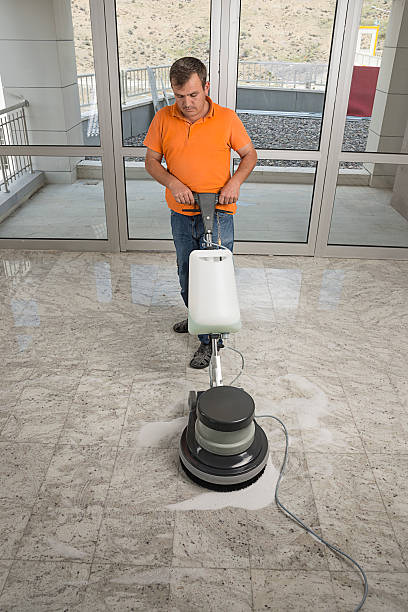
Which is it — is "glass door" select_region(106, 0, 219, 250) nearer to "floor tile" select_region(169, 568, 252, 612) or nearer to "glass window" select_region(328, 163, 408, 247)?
"glass window" select_region(328, 163, 408, 247)

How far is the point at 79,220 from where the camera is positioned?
372 cm

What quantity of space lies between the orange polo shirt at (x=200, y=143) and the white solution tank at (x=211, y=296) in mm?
510

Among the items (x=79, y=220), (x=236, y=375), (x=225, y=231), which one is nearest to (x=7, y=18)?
(x=79, y=220)

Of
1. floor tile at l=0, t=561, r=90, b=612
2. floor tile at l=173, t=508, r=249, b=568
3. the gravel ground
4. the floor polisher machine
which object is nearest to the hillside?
the gravel ground

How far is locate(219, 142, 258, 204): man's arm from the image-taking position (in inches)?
76.8

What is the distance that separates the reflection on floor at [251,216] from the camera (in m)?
3.62

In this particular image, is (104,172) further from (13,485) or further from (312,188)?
(13,485)

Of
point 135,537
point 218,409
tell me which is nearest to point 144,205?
point 218,409

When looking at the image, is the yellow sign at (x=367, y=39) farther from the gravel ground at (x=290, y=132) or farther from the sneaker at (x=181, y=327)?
the sneaker at (x=181, y=327)

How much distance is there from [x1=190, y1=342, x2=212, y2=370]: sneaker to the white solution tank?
70cm

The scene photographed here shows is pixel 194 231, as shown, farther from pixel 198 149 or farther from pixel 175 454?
pixel 175 454

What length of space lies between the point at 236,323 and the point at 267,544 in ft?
2.32

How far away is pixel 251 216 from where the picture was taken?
3.71 m

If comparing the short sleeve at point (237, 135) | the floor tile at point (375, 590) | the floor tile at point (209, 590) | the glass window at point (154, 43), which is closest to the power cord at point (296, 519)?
the floor tile at point (375, 590)
